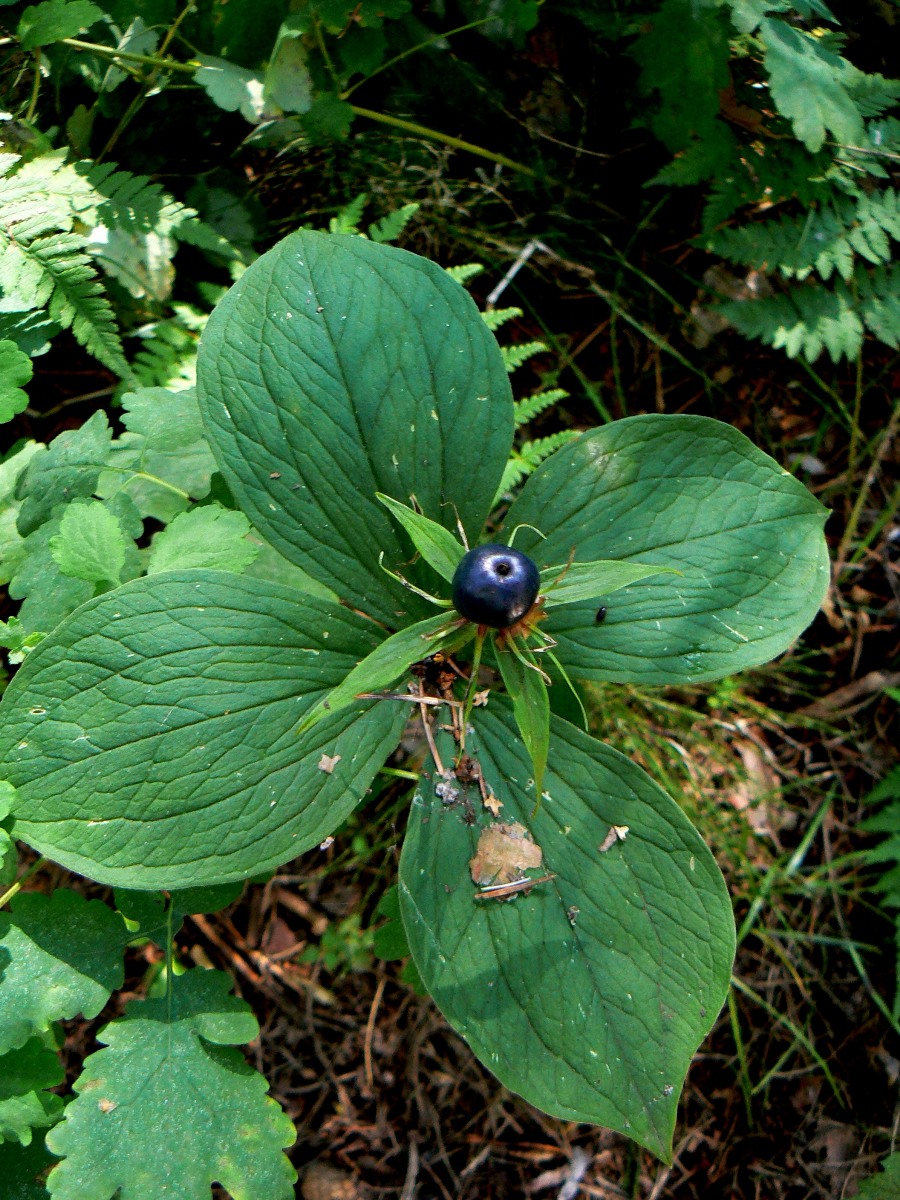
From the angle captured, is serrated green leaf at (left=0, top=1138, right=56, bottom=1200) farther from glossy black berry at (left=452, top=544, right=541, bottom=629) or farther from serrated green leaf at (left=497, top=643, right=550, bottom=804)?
glossy black berry at (left=452, top=544, right=541, bottom=629)

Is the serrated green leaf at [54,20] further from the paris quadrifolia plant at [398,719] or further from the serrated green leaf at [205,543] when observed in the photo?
the serrated green leaf at [205,543]

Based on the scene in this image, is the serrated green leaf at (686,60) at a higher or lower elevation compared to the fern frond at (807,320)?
higher

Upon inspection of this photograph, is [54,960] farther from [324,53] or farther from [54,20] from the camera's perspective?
[324,53]

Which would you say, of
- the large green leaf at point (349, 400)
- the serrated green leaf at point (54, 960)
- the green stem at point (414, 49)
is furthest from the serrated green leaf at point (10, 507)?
the green stem at point (414, 49)

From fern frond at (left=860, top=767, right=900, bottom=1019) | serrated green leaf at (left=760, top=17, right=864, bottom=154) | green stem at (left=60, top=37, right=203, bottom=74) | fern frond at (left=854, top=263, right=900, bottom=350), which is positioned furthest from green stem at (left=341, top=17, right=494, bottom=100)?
fern frond at (left=860, top=767, right=900, bottom=1019)

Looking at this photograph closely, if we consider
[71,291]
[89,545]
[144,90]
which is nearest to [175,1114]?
[89,545]

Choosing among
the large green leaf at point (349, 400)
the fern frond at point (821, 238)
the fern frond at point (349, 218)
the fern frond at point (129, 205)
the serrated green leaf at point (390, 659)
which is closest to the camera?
the serrated green leaf at point (390, 659)

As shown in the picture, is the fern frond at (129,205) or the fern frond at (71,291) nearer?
the fern frond at (71,291)
